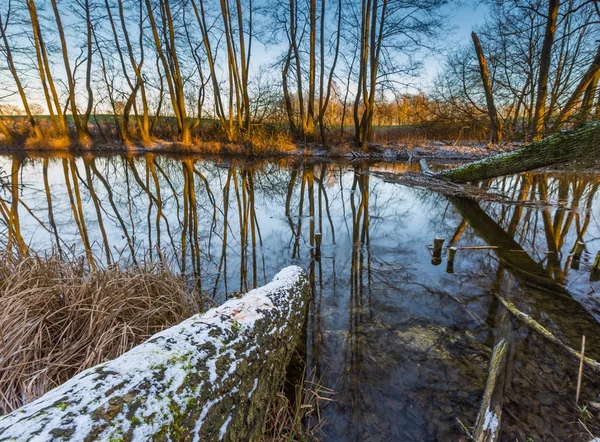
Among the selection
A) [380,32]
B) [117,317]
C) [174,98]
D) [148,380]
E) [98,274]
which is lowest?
[117,317]

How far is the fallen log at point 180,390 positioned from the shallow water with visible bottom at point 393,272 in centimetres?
60

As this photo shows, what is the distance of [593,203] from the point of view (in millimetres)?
7059

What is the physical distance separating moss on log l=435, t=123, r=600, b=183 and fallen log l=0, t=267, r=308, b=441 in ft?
17.8

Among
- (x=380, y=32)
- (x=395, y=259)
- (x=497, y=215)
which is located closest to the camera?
(x=395, y=259)

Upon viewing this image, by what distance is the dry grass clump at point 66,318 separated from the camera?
1662 mm

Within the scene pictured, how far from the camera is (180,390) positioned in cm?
106

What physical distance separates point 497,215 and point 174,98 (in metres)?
17.1

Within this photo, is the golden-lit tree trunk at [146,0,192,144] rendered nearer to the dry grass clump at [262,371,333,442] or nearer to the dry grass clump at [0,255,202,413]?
the dry grass clump at [0,255,202,413]

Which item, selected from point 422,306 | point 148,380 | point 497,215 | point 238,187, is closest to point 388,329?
point 422,306

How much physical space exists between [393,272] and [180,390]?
308cm

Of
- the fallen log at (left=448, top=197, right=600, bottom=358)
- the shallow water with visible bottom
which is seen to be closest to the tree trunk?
the shallow water with visible bottom

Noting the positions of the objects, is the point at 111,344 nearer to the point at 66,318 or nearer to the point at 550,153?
the point at 66,318

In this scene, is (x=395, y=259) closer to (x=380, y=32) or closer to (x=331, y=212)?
(x=331, y=212)

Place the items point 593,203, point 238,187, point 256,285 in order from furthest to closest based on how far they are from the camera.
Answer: point 238,187, point 593,203, point 256,285
